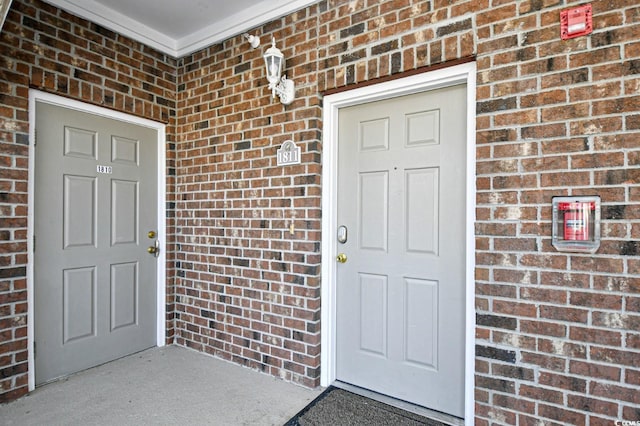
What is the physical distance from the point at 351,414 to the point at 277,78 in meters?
2.27

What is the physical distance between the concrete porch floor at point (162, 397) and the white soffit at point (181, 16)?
8.91ft

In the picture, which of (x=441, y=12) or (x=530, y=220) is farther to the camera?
(x=441, y=12)

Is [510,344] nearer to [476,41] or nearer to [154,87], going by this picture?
[476,41]

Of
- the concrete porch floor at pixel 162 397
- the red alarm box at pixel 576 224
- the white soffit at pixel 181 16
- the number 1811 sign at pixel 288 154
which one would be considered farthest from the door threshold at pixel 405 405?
the white soffit at pixel 181 16

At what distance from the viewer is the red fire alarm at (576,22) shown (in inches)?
61.3

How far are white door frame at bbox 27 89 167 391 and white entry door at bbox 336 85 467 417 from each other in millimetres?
1755

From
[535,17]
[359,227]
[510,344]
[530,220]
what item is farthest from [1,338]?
[535,17]

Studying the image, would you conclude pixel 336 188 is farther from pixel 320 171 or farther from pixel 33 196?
pixel 33 196

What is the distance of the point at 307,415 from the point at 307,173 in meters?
1.56

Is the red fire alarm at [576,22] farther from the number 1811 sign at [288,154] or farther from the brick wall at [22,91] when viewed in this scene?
the brick wall at [22,91]

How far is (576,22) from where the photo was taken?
1.58m

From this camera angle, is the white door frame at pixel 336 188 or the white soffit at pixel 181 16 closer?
the white door frame at pixel 336 188

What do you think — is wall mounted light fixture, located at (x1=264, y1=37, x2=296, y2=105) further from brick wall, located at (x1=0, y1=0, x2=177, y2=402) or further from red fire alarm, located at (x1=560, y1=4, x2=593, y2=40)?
red fire alarm, located at (x1=560, y1=4, x2=593, y2=40)

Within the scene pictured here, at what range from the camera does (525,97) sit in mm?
1697
